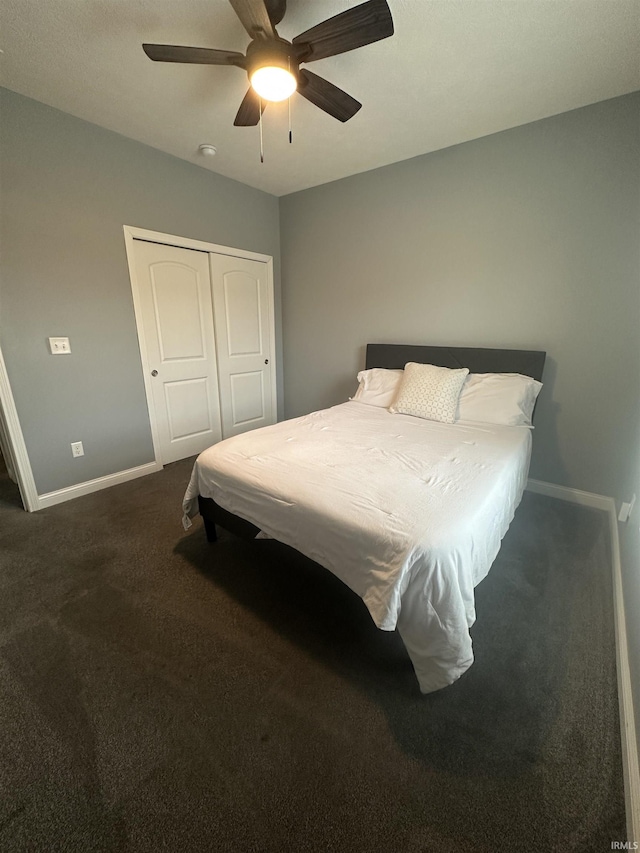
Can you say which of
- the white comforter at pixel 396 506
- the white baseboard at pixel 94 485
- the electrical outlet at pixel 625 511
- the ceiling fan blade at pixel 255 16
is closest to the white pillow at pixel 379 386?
the white comforter at pixel 396 506

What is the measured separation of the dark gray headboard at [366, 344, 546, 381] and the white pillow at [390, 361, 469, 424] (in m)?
0.14

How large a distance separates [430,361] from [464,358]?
0.91 feet

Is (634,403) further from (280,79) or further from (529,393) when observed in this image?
(280,79)

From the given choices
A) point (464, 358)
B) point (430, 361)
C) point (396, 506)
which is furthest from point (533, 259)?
point (396, 506)

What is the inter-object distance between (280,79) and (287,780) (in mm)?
2638

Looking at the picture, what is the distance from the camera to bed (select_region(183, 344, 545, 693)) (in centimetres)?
112

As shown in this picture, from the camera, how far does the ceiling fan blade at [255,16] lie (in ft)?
3.95

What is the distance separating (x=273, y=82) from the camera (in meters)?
1.49

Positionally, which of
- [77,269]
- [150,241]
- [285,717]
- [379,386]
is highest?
[150,241]

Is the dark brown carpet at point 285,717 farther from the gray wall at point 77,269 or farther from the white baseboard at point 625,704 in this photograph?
the gray wall at point 77,269

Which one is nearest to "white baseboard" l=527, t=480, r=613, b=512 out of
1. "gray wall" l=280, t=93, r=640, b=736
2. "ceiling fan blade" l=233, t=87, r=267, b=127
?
"gray wall" l=280, t=93, r=640, b=736

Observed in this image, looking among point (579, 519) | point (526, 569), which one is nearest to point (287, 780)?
point (526, 569)

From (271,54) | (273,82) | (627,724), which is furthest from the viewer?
(273,82)

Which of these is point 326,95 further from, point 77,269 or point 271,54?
point 77,269
